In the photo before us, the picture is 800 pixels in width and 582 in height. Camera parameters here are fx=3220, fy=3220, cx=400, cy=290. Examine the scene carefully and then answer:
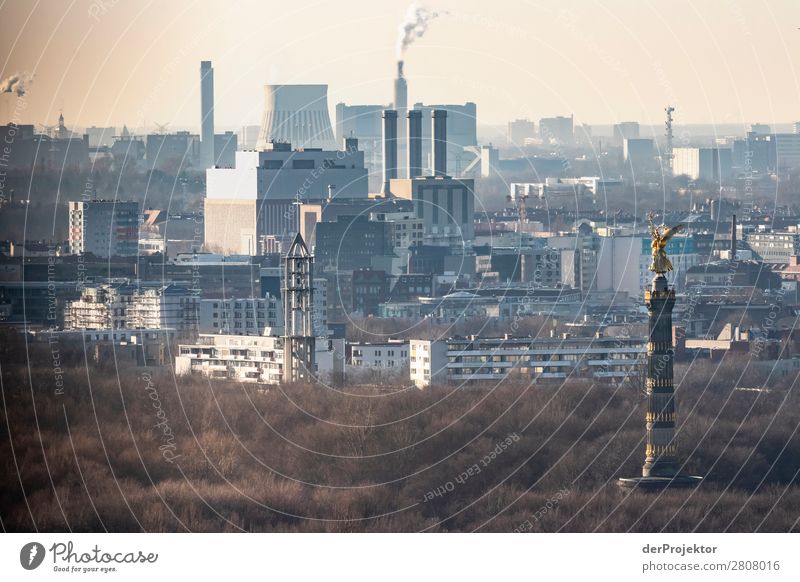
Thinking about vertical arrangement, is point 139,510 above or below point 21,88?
below

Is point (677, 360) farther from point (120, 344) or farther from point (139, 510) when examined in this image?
point (139, 510)

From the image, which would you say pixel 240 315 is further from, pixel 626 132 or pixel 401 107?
pixel 626 132

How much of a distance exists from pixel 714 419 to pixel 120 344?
11.3 m

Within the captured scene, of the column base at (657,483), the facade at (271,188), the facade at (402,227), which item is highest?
the facade at (271,188)

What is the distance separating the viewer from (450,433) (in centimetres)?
3891

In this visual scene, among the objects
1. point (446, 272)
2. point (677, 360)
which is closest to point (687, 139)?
point (446, 272)

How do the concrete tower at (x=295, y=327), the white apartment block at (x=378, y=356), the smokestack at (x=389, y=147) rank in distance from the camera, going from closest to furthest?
the concrete tower at (x=295, y=327) → the white apartment block at (x=378, y=356) → the smokestack at (x=389, y=147)

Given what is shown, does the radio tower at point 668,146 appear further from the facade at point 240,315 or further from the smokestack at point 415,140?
the facade at point 240,315

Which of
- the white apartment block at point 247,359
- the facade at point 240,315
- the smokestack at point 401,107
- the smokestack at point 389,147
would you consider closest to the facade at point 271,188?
the smokestack at point 389,147

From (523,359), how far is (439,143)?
124ft

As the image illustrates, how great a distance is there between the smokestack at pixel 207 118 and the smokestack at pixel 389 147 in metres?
4.52

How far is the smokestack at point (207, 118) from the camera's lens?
82.4 meters

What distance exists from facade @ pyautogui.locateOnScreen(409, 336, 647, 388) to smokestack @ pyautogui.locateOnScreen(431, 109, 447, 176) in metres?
34.4

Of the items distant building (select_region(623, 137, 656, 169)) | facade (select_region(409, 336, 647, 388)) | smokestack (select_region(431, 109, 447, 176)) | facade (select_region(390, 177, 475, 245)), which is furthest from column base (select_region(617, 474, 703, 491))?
distant building (select_region(623, 137, 656, 169))
